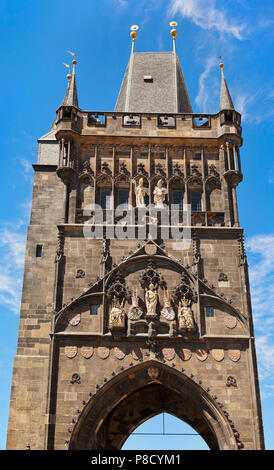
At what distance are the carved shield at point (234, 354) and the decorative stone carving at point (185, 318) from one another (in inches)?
56.9

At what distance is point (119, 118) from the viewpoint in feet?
83.4

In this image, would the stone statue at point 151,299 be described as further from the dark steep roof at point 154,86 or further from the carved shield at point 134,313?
the dark steep roof at point 154,86

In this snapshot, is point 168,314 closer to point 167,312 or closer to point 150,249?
point 167,312

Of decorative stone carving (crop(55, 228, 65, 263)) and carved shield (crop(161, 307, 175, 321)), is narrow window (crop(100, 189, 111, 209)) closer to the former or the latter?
decorative stone carving (crop(55, 228, 65, 263))

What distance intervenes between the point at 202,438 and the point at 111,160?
11.3 meters

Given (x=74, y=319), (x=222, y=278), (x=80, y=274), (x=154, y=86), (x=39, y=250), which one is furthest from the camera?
(x=154, y=86)

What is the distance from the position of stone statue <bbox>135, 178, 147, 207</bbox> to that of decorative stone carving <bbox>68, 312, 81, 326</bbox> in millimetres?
4946

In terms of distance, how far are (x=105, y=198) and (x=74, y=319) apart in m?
5.20

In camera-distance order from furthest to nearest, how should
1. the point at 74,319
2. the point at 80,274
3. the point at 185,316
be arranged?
the point at 80,274 → the point at 74,319 → the point at 185,316

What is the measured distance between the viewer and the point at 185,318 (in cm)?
2133

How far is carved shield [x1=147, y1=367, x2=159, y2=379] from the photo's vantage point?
2094cm

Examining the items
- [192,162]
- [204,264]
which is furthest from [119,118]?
[204,264]

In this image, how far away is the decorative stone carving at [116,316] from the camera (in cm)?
2111

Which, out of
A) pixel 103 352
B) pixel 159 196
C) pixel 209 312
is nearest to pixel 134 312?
pixel 103 352
